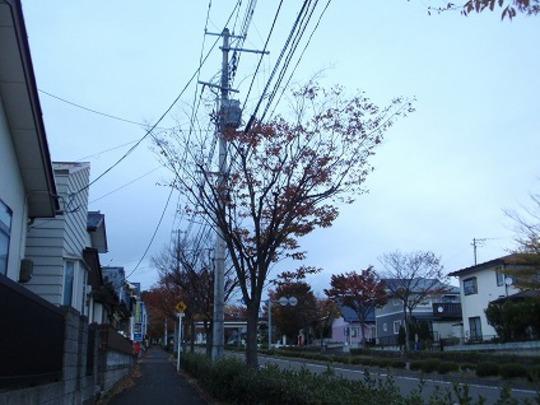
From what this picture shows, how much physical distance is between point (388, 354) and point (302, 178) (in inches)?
1132

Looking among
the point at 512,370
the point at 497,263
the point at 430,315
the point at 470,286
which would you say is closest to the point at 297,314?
the point at 430,315

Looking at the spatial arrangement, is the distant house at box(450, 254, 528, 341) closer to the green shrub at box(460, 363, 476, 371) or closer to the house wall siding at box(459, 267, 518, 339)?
the house wall siding at box(459, 267, 518, 339)

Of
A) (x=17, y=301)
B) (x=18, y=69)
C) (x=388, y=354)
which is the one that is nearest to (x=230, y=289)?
(x=388, y=354)

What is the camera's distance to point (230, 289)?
110 feet

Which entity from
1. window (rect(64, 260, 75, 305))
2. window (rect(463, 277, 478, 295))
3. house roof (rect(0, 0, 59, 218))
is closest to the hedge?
window (rect(64, 260, 75, 305))

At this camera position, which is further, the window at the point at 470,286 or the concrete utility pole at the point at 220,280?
the window at the point at 470,286

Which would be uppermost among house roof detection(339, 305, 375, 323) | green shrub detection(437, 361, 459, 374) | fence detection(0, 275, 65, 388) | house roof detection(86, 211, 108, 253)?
house roof detection(86, 211, 108, 253)

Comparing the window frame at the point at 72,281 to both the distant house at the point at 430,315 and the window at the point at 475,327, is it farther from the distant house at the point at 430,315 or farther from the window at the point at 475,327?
the distant house at the point at 430,315

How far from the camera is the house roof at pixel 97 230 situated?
23750mm

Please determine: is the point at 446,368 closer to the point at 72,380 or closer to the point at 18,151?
the point at 72,380

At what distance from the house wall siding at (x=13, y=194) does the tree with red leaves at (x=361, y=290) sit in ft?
144

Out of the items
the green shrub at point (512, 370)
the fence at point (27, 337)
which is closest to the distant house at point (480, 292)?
the green shrub at point (512, 370)

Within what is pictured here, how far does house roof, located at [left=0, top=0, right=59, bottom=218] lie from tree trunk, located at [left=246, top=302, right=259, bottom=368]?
516cm

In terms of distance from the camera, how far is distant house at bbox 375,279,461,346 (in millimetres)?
55312
